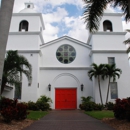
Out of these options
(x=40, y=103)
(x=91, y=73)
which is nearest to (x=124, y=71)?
(x=91, y=73)

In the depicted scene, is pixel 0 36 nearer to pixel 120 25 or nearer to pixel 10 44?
pixel 10 44

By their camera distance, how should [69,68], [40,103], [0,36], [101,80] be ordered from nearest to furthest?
[0,36]
[40,103]
[101,80]
[69,68]

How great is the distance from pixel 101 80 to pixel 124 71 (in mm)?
3231

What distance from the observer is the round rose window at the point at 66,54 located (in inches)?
931

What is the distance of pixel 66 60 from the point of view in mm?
23656

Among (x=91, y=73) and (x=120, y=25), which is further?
(x=120, y=25)

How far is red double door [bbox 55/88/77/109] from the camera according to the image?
872 inches

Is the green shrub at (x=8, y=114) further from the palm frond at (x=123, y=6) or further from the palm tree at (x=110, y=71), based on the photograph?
the palm tree at (x=110, y=71)

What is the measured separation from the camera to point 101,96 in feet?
67.9

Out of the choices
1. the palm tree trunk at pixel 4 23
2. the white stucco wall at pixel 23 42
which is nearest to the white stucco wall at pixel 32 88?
the white stucco wall at pixel 23 42

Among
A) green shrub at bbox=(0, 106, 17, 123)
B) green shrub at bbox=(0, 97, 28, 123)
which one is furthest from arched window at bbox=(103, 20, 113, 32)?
green shrub at bbox=(0, 106, 17, 123)

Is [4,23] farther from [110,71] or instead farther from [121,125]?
[110,71]

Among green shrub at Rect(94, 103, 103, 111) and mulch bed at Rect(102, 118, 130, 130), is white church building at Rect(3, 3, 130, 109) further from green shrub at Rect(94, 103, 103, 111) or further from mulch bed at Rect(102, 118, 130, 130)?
mulch bed at Rect(102, 118, 130, 130)

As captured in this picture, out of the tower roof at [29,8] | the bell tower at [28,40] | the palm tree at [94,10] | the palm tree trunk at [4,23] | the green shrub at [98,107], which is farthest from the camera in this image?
the tower roof at [29,8]
